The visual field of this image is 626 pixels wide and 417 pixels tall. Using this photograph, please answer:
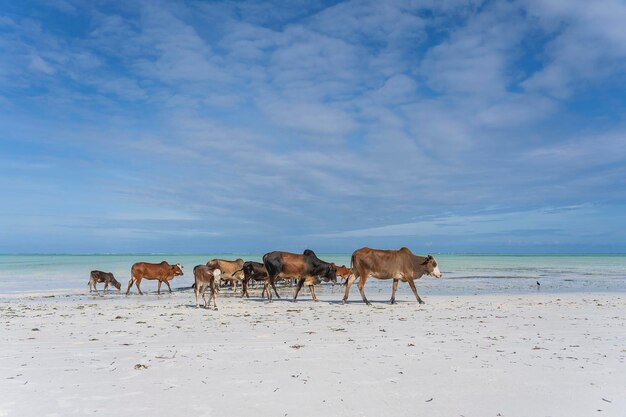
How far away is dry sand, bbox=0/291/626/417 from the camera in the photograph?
5.63m

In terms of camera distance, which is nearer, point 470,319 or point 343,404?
point 343,404

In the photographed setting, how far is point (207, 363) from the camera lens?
7633 mm

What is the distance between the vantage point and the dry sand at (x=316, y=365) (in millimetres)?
5629

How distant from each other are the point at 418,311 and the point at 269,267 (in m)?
6.79

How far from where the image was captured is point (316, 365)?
24.4 ft

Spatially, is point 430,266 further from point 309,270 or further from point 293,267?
point 293,267

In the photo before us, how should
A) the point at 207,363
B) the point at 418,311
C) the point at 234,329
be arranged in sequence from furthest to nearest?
the point at 418,311, the point at 234,329, the point at 207,363

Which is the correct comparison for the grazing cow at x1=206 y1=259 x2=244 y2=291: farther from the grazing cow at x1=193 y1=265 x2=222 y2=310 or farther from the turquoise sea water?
the turquoise sea water

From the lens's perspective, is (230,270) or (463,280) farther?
(463,280)

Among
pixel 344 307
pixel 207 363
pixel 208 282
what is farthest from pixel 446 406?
pixel 208 282

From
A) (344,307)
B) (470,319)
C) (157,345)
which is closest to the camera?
(157,345)

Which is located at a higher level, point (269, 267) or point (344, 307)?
point (269, 267)

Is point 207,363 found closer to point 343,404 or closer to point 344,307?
point 343,404

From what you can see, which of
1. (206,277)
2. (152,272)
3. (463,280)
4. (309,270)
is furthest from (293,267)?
(463,280)
